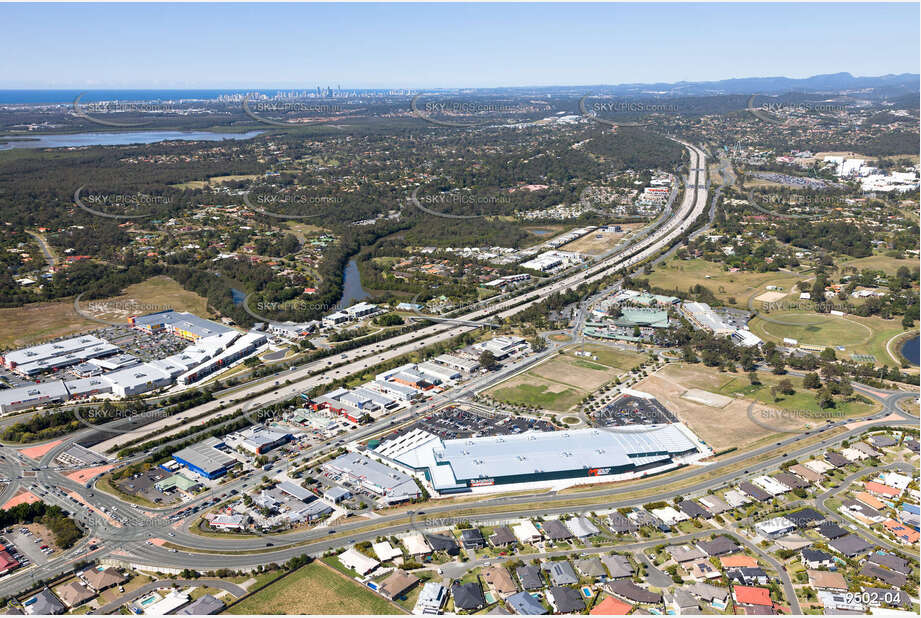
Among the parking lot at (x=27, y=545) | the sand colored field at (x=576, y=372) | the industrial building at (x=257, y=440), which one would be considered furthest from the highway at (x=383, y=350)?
the sand colored field at (x=576, y=372)

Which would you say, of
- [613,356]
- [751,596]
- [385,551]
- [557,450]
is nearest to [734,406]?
[613,356]

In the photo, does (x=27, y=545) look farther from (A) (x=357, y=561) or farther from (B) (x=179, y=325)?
(B) (x=179, y=325)

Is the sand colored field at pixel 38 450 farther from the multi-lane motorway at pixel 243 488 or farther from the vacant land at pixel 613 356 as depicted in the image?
the vacant land at pixel 613 356

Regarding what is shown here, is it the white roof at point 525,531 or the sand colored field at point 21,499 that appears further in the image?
the sand colored field at point 21,499

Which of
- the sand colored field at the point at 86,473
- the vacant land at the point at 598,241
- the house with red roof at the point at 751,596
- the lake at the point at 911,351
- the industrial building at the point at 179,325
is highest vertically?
the vacant land at the point at 598,241

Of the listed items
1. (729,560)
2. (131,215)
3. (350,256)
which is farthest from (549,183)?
(729,560)

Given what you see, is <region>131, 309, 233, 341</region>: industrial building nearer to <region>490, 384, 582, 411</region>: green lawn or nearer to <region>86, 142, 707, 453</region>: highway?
<region>86, 142, 707, 453</region>: highway

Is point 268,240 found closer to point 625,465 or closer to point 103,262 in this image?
point 103,262
